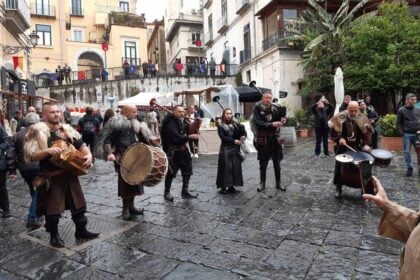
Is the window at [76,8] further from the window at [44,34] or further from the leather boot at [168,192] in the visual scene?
the leather boot at [168,192]

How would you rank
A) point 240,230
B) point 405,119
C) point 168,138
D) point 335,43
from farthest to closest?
1. point 335,43
2. point 405,119
3. point 168,138
4. point 240,230

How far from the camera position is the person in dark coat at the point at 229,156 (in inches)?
300

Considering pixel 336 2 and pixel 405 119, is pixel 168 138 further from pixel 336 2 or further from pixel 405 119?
pixel 336 2

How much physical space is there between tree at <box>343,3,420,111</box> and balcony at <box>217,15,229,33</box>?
52.4 feet

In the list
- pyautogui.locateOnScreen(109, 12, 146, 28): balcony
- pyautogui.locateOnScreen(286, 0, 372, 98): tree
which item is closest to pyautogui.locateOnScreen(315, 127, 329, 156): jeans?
pyautogui.locateOnScreen(286, 0, 372, 98): tree

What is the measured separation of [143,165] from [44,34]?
37.0 m

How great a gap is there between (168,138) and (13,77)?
491 inches

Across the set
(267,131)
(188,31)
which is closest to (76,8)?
(188,31)

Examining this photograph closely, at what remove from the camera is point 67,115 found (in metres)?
16.9

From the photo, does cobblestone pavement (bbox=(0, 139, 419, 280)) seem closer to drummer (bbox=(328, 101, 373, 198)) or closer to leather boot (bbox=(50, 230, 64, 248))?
leather boot (bbox=(50, 230, 64, 248))

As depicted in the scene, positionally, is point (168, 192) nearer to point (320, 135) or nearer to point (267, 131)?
point (267, 131)

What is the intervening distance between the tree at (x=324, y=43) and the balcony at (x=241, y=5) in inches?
275

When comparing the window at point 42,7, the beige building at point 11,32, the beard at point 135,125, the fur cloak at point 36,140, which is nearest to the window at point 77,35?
the window at point 42,7

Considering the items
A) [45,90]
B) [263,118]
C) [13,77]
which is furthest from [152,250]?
[45,90]
